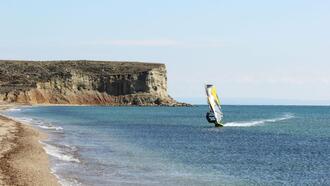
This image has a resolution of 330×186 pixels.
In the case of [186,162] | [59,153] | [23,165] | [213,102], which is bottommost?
[186,162]

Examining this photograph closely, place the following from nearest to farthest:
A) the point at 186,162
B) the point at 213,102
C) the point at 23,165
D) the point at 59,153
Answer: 1. the point at 23,165
2. the point at 186,162
3. the point at 59,153
4. the point at 213,102

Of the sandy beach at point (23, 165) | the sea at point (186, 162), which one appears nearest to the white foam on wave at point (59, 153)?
the sea at point (186, 162)

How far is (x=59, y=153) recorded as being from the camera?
42.0m

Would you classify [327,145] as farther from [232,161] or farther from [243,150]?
[232,161]

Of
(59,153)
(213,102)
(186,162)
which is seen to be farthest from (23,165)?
(213,102)

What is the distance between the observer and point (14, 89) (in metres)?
196

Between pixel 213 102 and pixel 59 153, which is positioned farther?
pixel 213 102

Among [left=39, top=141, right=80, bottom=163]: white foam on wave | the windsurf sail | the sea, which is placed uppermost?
the windsurf sail

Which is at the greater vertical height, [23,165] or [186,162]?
[23,165]

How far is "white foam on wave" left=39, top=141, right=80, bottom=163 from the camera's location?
126 ft

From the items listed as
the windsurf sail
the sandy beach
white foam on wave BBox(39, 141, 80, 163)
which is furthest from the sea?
the windsurf sail

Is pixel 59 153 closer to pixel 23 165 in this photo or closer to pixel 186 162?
pixel 186 162

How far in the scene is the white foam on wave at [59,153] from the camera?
38.5 metres

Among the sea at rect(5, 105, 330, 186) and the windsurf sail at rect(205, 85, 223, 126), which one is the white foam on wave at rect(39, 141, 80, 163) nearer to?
the sea at rect(5, 105, 330, 186)
